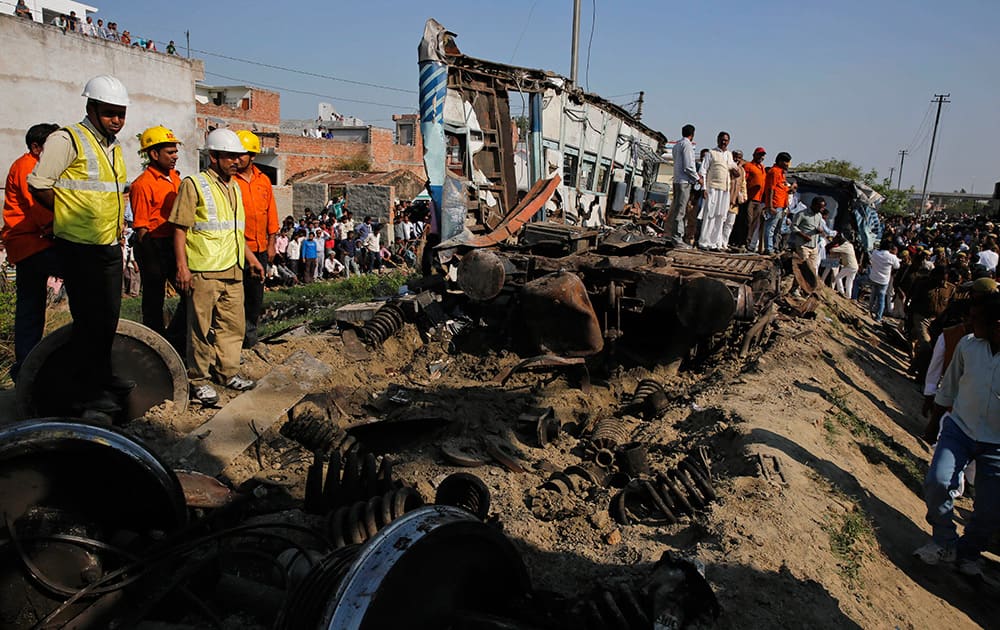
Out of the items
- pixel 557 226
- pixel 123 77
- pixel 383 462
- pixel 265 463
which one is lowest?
pixel 265 463

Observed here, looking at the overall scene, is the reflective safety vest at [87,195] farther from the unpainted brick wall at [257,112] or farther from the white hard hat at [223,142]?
the unpainted brick wall at [257,112]

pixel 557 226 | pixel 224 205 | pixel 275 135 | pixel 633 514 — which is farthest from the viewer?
pixel 275 135

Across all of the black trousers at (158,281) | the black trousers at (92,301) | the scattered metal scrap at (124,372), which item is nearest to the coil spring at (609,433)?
the scattered metal scrap at (124,372)

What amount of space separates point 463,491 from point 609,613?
4.07 ft

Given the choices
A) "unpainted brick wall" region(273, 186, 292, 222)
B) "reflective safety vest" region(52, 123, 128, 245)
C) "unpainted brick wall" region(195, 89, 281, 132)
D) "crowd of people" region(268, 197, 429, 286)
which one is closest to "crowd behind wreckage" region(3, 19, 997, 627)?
"reflective safety vest" region(52, 123, 128, 245)

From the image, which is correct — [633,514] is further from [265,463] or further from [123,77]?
[123,77]

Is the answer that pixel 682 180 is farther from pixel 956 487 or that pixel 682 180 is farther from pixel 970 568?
pixel 970 568

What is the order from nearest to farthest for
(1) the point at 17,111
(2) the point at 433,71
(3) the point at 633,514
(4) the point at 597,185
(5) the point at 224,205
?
(3) the point at 633,514 → (5) the point at 224,205 → (2) the point at 433,71 → (1) the point at 17,111 → (4) the point at 597,185

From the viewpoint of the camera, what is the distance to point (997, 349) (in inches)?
164

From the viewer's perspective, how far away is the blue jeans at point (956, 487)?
420 centimetres

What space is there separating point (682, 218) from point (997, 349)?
22.4 ft

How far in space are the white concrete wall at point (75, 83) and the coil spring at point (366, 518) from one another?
1809cm

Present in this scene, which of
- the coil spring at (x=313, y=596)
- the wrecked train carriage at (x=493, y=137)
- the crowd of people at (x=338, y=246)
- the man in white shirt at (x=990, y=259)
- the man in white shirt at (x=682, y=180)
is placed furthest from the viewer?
the crowd of people at (x=338, y=246)

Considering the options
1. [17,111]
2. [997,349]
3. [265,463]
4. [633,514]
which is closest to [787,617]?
[633,514]
